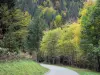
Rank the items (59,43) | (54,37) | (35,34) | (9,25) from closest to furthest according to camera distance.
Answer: (9,25)
(35,34)
(59,43)
(54,37)

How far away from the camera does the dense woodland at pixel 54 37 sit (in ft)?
78.9

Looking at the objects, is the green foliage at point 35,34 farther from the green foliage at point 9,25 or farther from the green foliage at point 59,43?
the green foliage at point 9,25

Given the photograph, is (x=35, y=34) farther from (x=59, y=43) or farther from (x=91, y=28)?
(x=91, y=28)

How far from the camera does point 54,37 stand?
217ft

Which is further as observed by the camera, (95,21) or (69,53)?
(69,53)

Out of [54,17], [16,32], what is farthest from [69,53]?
[54,17]

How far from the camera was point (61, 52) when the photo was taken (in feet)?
199

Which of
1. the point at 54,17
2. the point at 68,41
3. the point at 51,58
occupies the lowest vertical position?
the point at 51,58

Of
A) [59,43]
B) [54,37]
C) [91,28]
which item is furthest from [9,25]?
[54,37]

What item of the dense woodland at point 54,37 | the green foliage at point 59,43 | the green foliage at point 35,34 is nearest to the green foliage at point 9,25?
the dense woodland at point 54,37

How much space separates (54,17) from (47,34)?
78.6 metres

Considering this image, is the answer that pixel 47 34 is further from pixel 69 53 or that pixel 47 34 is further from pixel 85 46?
pixel 85 46

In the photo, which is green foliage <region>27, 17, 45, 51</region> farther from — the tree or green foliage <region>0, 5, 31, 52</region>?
green foliage <region>0, 5, 31, 52</region>

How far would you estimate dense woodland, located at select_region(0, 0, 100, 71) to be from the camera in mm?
24062
